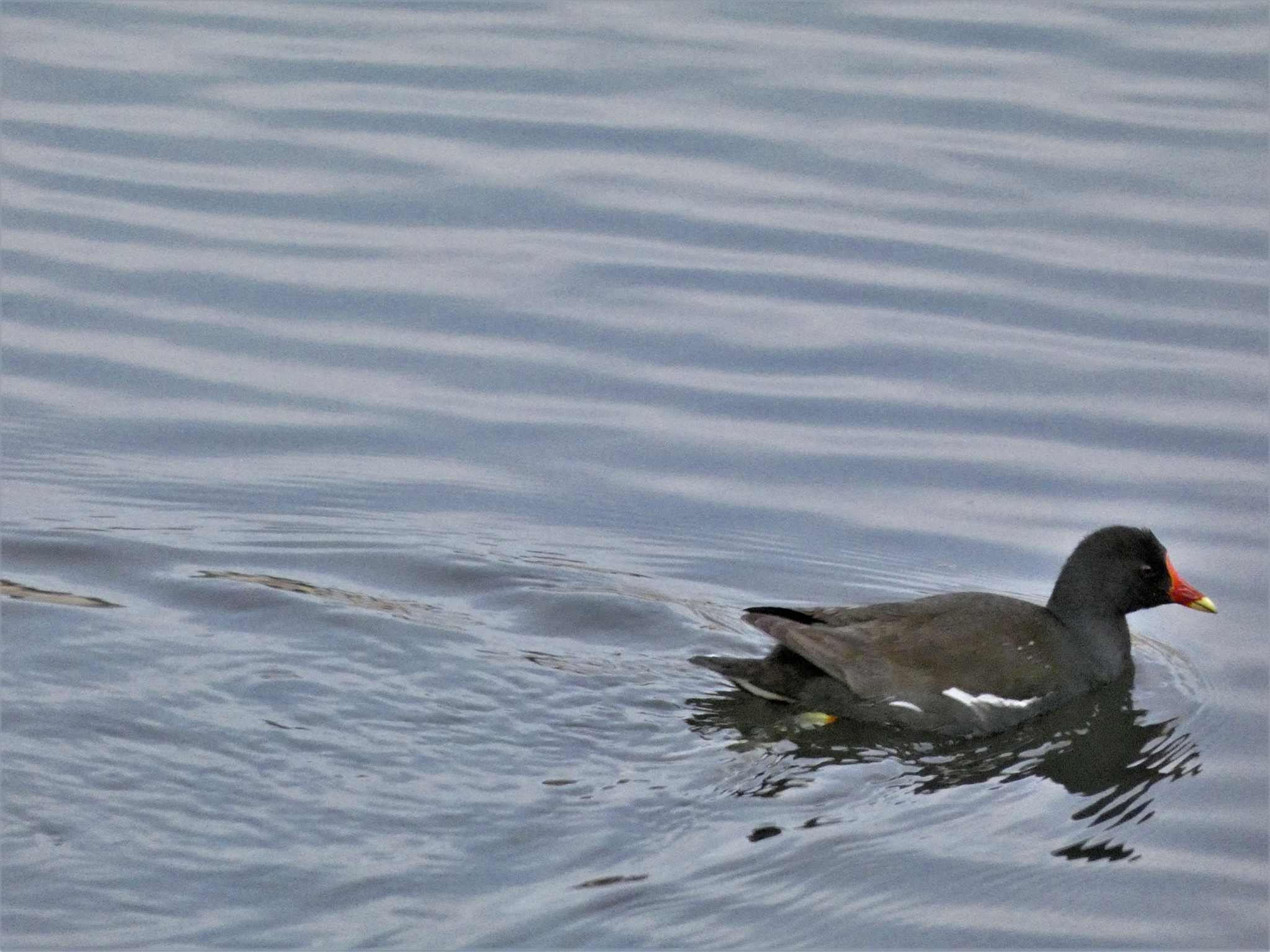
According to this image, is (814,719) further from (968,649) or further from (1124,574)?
(1124,574)

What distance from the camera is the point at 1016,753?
761cm

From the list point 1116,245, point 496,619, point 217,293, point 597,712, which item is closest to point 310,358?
point 217,293

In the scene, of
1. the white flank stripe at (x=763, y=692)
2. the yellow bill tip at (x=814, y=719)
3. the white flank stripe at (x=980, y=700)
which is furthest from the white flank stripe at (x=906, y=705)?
the white flank stripe at (x=763, y=692)

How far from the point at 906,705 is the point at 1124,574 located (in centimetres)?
127

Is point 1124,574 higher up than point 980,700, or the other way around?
point 1124,574

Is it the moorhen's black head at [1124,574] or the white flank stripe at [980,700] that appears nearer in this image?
the white flank stripe at [980,700]

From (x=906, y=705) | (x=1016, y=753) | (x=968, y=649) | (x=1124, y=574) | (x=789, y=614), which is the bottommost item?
(x=1016, y=753)

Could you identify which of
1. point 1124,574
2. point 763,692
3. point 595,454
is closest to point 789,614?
point 763,692

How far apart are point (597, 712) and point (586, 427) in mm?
2948

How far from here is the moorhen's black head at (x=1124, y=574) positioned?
843cm

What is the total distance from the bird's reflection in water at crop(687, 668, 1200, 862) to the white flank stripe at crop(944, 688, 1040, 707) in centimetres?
11

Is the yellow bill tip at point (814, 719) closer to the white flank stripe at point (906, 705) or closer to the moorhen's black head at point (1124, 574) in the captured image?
the white flank stripe at point (906, 705)

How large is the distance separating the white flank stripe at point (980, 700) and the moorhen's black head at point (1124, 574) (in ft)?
2.18

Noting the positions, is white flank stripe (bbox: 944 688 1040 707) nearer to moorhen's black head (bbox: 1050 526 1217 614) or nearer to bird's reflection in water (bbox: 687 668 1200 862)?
bird's reflection in water (bbox: 687 668 1200 862)
